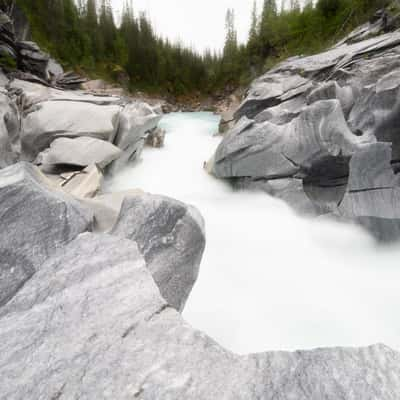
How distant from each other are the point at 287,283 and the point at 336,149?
307 cm

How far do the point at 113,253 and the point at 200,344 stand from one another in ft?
3.49

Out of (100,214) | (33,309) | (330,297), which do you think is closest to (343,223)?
(330,297)

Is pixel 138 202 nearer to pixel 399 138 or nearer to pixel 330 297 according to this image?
pixel 330 297

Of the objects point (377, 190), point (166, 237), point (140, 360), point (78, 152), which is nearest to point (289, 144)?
point (377, 190)

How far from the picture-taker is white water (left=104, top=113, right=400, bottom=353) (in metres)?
3.36

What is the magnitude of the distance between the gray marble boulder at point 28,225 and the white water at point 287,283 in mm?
2172

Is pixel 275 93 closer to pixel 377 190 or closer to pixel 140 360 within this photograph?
pixel 377 190

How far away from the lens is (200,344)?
149 centimetres

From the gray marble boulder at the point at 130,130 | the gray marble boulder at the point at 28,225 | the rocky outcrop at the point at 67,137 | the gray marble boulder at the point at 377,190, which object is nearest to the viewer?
the gray marble boulder at the point at 28,225

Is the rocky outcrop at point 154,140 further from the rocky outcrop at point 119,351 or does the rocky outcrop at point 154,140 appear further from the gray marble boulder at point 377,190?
the rocky outcrop at point 119,351

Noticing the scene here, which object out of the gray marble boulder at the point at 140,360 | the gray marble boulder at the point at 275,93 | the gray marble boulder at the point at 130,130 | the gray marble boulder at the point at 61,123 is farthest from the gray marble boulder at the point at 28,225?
the gray marble boulder at the point at 275,93

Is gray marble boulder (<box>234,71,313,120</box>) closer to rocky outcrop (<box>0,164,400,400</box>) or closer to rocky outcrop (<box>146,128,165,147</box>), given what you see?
rocky outcrop (<box>146,128,165,147</box>)

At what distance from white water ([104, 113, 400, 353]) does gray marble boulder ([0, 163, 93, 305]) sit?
2172 mm

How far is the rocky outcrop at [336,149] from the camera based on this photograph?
468 centimetres
